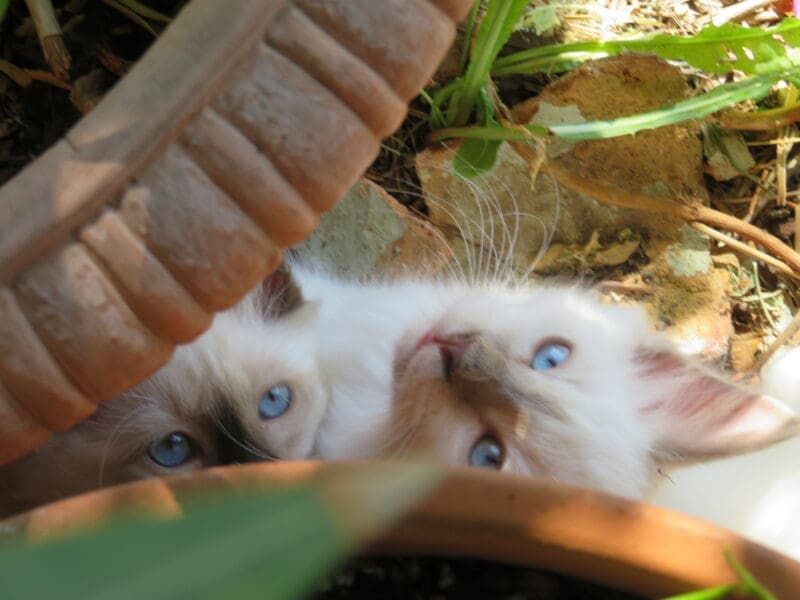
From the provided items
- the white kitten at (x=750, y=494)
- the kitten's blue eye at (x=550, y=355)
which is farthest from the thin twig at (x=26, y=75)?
the white kitten at (x=750, y=494)

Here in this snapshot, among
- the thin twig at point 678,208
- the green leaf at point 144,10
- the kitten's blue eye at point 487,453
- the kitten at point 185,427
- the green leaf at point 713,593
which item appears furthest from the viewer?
the thin twig at point 678,208

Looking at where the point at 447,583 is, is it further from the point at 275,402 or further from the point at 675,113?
the point at 675,113

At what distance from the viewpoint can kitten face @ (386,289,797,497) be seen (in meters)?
1.22

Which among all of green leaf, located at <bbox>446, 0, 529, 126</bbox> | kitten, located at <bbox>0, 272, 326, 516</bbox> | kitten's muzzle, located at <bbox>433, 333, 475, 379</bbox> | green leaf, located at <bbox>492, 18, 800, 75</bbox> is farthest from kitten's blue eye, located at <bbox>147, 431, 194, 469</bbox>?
green leaf, located at <bbox>492, 18, 800, 75</bbox>

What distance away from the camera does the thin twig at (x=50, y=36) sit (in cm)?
145

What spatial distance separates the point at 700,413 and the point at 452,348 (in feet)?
1.27

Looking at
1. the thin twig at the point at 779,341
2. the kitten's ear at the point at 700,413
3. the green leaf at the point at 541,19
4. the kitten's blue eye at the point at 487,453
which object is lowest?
the kitten's blue eye at the point at 487,453

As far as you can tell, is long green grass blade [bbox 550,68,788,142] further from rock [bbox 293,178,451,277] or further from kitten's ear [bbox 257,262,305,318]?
kitten's ear [bbox 257,262,305,318]

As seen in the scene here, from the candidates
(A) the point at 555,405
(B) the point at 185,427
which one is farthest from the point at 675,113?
(B) the point at 185,427

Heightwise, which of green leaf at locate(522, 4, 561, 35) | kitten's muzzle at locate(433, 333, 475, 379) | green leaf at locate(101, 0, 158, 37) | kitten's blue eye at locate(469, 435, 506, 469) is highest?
green leaf at locate(522, 4, 561, 35)

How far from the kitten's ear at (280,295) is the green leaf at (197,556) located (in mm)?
675

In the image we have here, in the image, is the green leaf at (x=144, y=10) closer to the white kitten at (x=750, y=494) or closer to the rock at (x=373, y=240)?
the rock at (x=373, y=240)

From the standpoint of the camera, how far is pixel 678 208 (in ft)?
6.17

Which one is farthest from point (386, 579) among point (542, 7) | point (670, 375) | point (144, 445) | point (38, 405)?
point (542, 7)
